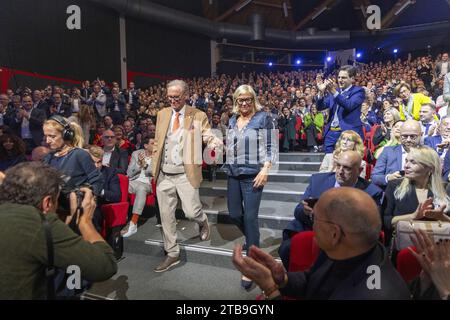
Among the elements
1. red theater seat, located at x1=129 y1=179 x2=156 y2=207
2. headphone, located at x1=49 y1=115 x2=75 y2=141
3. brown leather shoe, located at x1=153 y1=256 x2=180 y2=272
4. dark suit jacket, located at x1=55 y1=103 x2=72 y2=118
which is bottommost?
brown leather shoe, located at x1=153 y1=256 x2=180 y2=272

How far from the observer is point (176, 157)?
9.32 feet

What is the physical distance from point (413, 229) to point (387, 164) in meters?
1.42

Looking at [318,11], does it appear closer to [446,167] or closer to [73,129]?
[446,167]

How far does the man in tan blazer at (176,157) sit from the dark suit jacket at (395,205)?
131 cm

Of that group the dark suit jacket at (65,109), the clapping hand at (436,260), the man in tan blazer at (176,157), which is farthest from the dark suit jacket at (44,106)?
the clapping hand at (436,260)

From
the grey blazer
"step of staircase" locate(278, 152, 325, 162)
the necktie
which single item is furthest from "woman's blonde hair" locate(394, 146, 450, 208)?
"step of staircase" locate(278, 152, 325, 162)

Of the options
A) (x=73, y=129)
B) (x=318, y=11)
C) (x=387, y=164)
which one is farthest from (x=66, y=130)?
(x=318, y=11)

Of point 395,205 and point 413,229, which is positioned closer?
point 413,229

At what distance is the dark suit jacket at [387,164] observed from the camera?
2.87 meters

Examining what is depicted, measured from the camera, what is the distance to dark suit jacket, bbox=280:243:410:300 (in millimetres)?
1070

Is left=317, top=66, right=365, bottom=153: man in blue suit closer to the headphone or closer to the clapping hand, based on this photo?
the clapping hand

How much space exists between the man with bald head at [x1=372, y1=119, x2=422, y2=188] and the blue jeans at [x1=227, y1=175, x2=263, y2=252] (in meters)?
1.00

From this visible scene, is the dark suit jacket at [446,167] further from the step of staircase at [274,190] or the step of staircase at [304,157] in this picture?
the step of staircase at [304,157]

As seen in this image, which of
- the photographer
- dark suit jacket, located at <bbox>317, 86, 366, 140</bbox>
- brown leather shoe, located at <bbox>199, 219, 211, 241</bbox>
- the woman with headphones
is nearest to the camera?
the photographer
